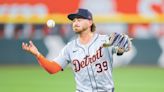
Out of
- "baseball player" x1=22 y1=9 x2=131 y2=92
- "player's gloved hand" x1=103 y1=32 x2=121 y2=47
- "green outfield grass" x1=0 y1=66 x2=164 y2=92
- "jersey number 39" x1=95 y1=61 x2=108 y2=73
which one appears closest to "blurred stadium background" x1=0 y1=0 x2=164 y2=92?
"green outfield grass" x1=0 y1=66 x2=164 y2=92

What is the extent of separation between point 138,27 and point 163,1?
3.23ft

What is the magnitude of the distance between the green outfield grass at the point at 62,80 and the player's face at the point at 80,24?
18.3 ft

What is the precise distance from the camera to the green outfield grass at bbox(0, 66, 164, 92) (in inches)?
576

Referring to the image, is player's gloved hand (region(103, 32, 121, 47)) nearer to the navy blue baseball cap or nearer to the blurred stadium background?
the navy blue baseball cap

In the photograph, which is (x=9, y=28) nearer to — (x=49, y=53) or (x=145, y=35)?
(x=49, y=53)

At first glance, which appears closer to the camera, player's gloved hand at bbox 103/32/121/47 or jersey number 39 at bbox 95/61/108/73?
player's gloved hand at bbox 103/32/121/47

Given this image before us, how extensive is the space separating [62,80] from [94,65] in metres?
7.58

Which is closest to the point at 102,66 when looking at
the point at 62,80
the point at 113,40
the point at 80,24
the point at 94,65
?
the point at 94,65

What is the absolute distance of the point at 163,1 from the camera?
62.5 feet

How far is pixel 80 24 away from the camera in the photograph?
343 inches

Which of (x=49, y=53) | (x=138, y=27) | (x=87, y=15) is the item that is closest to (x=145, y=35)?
(x=138, y=27)

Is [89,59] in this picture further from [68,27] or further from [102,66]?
[68,27]

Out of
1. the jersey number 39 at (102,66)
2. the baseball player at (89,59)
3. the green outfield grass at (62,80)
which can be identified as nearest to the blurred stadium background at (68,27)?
the green outfield grass at (62,80)

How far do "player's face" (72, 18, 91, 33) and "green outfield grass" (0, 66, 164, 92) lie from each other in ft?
18.3
